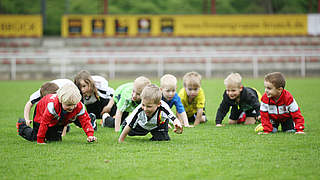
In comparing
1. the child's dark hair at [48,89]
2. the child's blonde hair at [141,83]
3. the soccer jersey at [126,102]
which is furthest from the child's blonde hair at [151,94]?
the child's dark hair at [48,89]

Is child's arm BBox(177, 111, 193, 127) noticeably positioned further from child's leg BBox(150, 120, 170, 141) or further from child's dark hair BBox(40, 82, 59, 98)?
child's dark hair BBox(40, 82, 59, 98)

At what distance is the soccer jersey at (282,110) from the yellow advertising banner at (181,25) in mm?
22829

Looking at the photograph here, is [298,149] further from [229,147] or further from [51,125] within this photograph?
[51,125]

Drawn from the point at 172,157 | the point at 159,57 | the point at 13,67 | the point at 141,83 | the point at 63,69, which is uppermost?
the point at 159,57

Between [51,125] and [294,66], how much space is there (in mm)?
21732

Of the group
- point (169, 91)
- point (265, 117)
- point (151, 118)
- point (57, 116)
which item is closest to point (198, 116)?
point (169, 91)

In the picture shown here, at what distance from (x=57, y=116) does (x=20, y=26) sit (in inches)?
961

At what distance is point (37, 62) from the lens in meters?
24.5

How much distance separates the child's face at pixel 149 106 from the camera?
5.51 meters

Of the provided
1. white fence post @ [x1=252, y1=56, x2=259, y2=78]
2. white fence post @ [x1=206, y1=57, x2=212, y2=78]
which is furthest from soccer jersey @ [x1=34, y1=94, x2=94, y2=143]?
white fence post @ [x1=252, y1=56, x2=259, y2=78]

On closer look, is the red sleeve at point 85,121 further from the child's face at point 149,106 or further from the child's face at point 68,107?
the child's face at point 149,106

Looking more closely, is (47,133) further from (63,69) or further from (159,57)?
(159,57)

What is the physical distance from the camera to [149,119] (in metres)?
5.79

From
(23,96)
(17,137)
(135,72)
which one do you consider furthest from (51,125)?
(135,72)
